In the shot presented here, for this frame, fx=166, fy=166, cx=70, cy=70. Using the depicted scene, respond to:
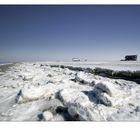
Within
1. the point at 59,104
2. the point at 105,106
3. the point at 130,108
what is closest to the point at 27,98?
the point at 59,104

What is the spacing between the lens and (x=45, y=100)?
323 cm

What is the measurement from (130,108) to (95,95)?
71 cm

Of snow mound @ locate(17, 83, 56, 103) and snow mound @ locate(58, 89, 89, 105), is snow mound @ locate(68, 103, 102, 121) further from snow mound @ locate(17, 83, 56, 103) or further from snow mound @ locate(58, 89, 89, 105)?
snow mound @ locate(17, 83, 56, 103)

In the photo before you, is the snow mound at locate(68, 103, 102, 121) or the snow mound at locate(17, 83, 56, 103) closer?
the snow mound at locate(68, 103, 102, 121)

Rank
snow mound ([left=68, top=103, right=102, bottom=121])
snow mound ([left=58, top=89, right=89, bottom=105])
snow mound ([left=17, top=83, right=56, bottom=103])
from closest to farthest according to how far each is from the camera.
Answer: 1. snow mound ([left=68, top=103, right=102, bottom=121])
2. snow mound ([left=58, top=89, right=89, bottom=105])
3. snow mound ([left=17, top=83, right=56, bottom=103])

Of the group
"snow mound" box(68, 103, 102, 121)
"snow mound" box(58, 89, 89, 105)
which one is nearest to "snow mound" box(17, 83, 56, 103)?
"snow mound" box(58, 89, 89, 105)

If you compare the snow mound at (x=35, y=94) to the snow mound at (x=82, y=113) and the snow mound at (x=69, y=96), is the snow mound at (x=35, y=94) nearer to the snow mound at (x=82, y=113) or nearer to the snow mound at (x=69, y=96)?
the snow mound at (x=69, y=96)

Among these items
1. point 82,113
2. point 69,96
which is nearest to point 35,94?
point 69,96

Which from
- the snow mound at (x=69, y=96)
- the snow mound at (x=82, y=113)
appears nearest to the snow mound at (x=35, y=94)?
the snow mound at (x=69, y=96)

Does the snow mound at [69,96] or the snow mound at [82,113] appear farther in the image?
the snow mound at [69,96]

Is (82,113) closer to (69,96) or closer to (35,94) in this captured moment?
(69,96)

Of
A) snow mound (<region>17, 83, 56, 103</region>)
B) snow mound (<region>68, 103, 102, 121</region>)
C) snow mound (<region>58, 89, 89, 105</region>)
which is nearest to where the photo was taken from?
snow mound (<region>68, 103, 102, 121</region>)
